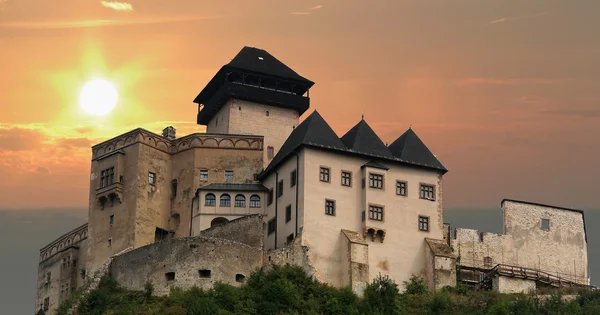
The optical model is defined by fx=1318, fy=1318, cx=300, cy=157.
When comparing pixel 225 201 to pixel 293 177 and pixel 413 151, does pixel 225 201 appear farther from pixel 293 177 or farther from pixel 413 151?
pixel 413 151

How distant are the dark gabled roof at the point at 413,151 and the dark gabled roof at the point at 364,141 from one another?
1063 millimetres

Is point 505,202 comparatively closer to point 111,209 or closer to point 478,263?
point 478,263

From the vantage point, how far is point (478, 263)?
85.4m

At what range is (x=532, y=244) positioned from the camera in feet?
284

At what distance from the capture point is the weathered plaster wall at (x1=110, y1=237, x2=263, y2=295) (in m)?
76.8

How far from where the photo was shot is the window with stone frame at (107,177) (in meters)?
86.3

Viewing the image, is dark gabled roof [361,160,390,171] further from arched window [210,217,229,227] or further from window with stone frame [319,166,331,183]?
arched window [210,217,229,227]

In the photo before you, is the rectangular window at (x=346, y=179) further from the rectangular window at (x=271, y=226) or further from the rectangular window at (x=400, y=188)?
the rectangular window at (x=271, y=226)

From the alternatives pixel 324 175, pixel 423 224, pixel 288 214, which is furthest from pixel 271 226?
pixel 423 224

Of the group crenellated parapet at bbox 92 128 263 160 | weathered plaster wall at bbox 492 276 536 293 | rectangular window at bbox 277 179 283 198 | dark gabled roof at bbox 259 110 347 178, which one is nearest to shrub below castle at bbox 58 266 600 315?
weathered plaster wall at bbox 492 276 536 293

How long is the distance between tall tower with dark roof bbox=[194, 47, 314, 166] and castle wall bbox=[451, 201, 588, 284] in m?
14.6

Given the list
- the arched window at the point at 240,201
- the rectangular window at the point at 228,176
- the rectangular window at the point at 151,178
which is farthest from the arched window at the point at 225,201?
the rectangular window at the point at 151,178

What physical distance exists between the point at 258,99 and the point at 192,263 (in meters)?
18.0

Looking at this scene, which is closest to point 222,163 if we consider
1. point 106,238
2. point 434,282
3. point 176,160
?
point 176,160
